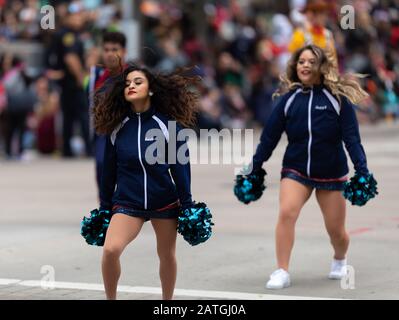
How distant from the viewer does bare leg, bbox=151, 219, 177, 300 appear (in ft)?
23.2

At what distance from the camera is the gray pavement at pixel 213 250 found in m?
8.20

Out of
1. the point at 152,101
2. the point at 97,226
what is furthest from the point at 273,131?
the point at 97,226

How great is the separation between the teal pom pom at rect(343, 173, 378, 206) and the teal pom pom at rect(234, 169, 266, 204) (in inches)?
27.0

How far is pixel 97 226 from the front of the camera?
23.6ft

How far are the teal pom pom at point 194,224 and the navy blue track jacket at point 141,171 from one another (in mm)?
60

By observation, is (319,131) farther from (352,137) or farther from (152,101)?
(152,101)

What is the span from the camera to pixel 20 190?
14.3 meters
